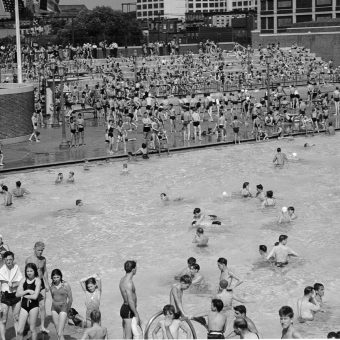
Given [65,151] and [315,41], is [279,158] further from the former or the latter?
[315,41]

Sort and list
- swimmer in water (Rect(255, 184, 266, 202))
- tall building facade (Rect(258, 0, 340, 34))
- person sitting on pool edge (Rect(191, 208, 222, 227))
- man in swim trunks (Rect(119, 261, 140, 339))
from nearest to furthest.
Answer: man in swim trunks (Rect(119, 261, 140, 339))
person sitting on pool edge (Rect(191, 208, 222, 227))
swimmer in water (Rect(255, 184, 266, 202))
tall building facade (Rect(258, 0, 340, 34))

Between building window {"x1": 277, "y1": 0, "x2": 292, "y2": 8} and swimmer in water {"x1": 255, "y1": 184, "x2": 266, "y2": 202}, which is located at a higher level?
building window {"x1": 277, "y1": 0, "x2": 292, "y2": 8}

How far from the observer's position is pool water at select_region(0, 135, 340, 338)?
14.9 metres

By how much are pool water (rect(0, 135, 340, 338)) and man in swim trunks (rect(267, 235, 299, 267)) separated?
0.22 m

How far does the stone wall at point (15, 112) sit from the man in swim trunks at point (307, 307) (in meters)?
22.4

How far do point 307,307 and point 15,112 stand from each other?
76.0 ft

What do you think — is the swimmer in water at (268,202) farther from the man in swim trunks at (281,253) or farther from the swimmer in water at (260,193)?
the man in swim trunks at (281,253)

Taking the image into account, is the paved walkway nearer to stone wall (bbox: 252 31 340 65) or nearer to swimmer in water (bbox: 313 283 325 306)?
swimmer in water (bbox: 313 283 325 306)

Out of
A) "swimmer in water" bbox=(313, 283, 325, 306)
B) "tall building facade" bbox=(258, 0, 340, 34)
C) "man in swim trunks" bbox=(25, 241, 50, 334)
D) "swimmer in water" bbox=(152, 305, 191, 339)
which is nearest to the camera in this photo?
"swimmer in water" bbox=(152, 305, 191, 339)

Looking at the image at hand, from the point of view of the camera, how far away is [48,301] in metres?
14.5

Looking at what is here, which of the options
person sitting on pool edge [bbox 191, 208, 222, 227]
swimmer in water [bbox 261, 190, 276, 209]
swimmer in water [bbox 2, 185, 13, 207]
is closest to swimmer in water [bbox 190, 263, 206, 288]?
person sitting on pool edge [bbox 191, 208, 222, 227]

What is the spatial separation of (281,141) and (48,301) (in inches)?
815

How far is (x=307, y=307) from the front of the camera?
13.2 m

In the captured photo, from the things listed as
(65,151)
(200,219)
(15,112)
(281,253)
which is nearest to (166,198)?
(200,219)
